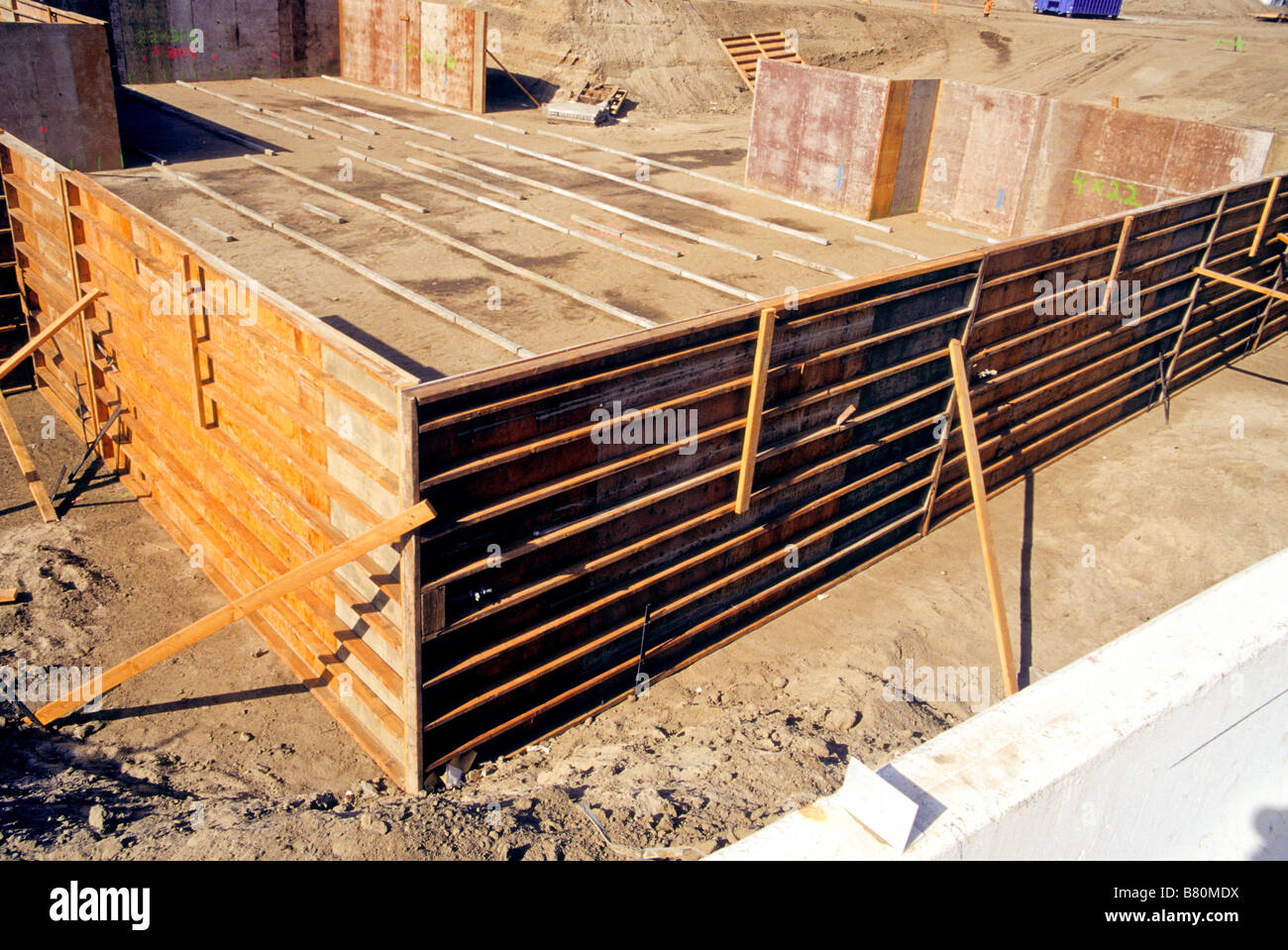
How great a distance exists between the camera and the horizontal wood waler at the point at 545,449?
278 inches

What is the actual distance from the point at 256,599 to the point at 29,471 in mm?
5924

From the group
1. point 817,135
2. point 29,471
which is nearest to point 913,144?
point 817,135

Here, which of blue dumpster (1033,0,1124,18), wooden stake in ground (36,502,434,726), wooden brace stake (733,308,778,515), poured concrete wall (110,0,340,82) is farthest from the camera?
blue dumpster (1033,0,1124,18)

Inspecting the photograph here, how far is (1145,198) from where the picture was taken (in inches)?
631

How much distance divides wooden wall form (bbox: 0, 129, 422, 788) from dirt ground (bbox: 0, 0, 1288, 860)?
0.49 meters

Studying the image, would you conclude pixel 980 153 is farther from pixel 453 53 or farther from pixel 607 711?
pixel 607 711

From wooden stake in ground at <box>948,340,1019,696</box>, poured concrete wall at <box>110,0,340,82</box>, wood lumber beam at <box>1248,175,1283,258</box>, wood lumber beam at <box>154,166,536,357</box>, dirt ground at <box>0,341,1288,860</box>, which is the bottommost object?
dirt ground at <box>0,341,1288,860</box>

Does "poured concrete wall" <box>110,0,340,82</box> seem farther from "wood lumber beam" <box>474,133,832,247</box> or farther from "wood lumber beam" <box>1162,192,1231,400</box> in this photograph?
"wood lumber beam" <box>1162,192,1231,400</box>

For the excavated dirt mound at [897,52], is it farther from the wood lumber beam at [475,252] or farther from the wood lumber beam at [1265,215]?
the wood lumber beam at [475,252]

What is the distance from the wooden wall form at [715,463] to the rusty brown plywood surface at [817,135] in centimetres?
425

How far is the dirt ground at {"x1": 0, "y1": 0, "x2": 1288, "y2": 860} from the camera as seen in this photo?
6758 millimetres

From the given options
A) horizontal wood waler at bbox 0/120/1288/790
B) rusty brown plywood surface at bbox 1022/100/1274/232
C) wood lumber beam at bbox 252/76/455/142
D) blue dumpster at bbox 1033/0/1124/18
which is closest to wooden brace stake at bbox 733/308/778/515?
horizontal wood waler at bbox 0/120/1288/790

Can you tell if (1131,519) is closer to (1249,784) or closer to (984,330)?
(984,330)
